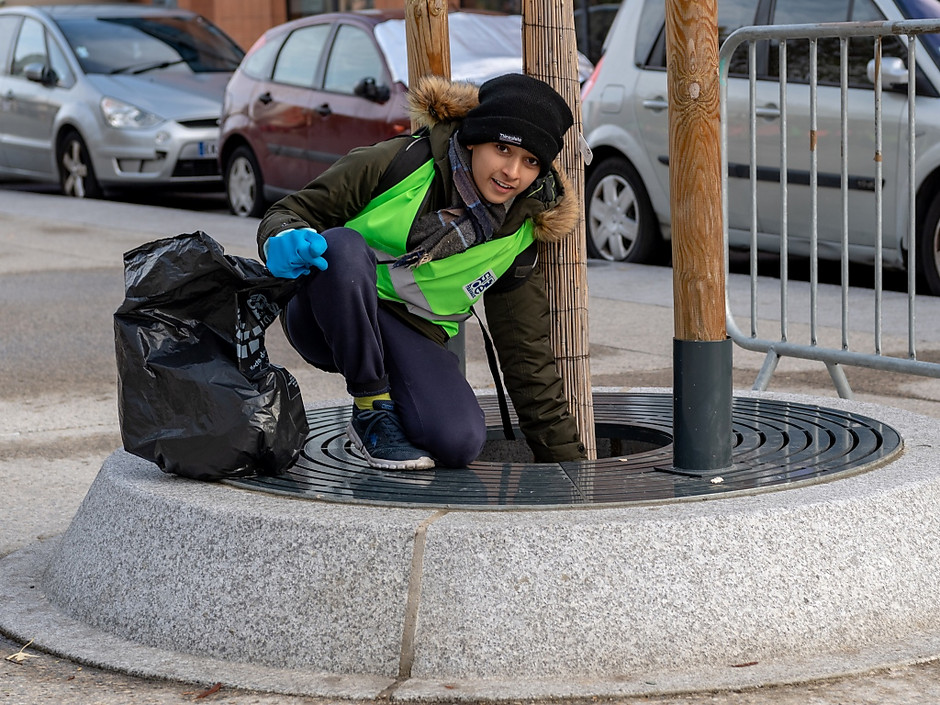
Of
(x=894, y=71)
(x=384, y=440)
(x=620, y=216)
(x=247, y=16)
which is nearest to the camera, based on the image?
(x=384, y=440)

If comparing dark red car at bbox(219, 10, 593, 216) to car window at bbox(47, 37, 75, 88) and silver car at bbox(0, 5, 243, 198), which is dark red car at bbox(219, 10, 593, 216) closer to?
silver car at bbox(0, 5, 243, 198)

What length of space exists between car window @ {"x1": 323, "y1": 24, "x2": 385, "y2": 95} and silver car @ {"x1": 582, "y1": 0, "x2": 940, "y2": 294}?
2.10 metres

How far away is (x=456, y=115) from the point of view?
357 centimetres

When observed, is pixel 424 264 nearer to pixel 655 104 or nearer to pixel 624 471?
pixel 624 471

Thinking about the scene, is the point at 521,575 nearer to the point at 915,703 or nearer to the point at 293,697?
the point at 293,697

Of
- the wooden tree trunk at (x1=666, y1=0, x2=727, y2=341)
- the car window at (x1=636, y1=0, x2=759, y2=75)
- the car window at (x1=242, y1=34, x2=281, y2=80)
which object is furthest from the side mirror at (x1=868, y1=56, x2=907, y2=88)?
the car window at (x1=242, y1=34, x2=281, y2=80)

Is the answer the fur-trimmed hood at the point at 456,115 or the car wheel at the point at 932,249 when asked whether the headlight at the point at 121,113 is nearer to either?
the car wheel at the point at 932,249

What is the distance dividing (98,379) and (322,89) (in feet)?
17.0

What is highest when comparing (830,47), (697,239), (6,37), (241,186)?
(6,37)

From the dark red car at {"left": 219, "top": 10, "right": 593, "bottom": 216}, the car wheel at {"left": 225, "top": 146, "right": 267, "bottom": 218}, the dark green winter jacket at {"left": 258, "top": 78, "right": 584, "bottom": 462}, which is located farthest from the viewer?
the car wheel at {"left": 225, "top": 146, "right": 267, "bottom": 218}

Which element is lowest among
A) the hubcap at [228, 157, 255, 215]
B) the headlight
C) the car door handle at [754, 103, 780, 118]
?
the hubcap at [228, 157, 255, 215]

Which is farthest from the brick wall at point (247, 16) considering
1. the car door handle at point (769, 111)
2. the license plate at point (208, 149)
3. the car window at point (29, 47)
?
the car door handle at point (769, 111)

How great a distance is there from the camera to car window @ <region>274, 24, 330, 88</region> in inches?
434

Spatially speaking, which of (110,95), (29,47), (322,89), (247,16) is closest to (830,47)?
(322,89)
